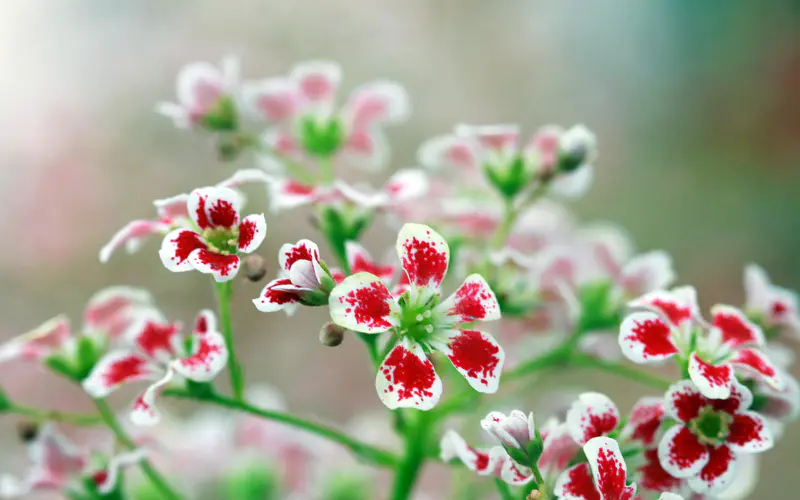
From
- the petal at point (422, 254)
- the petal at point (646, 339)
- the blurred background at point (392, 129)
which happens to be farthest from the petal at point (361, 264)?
the blurred background at point (392, 129)

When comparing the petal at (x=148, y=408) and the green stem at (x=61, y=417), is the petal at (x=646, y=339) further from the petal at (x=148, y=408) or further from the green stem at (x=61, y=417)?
the green stem at (x=61, y=417)

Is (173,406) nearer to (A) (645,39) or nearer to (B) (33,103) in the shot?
(B) (33,103)

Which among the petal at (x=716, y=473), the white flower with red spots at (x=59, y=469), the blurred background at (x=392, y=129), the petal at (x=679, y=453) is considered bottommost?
the blurred background at (x=392, y=129)

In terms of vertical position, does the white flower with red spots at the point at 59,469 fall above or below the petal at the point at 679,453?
below

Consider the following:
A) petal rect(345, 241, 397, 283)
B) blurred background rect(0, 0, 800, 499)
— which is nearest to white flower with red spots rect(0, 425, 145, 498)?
petal rect(345, 241, 397, 283)

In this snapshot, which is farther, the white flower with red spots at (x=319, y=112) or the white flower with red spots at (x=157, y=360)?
the white flower with red spots at (x=319, y=112)

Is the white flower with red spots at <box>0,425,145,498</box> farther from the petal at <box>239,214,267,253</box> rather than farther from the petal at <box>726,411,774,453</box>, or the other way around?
the petal at <box>726,411,774,453</box>
